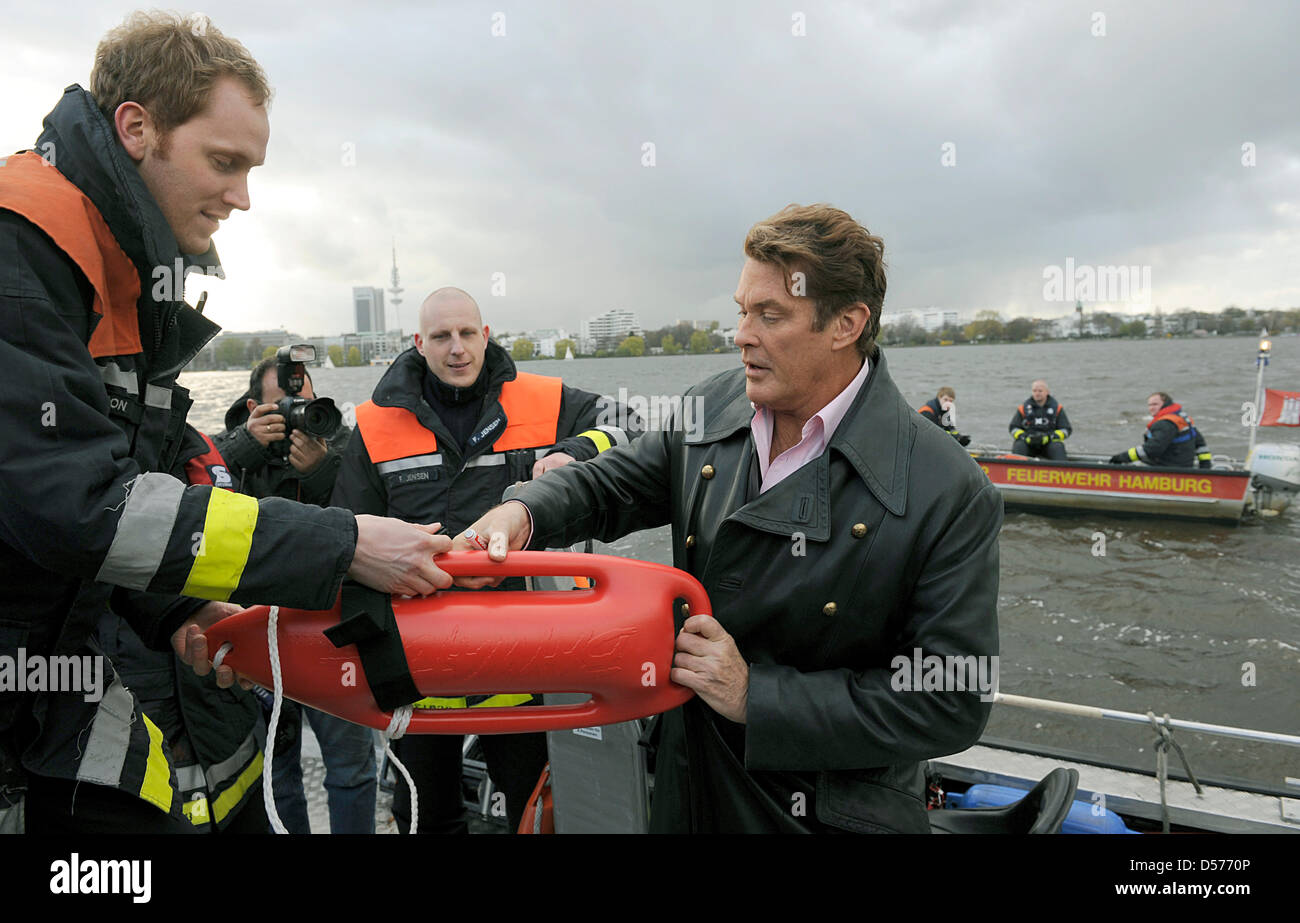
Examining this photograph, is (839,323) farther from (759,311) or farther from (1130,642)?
(1130,642)

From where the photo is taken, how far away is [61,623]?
64.7 inches

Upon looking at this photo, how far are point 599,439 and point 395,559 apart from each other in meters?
1.51

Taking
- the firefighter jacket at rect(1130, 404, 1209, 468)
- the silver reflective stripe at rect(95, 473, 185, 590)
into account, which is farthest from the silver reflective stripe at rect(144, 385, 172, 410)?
the firefighter jacket at rect(1130, 404, 1209, 468)

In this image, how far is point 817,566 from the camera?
1.74 meters

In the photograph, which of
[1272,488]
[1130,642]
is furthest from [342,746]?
[1272,488]

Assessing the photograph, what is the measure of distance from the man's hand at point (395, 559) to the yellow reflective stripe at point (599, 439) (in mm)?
1418

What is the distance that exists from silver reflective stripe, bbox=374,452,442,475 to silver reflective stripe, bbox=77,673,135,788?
1584mm

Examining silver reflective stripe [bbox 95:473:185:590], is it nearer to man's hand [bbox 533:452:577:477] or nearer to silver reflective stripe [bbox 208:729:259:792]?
silver reflective stripe [bbox 208:729:259:792]

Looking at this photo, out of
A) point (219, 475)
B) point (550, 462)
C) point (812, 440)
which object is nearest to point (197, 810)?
point (219, 475)

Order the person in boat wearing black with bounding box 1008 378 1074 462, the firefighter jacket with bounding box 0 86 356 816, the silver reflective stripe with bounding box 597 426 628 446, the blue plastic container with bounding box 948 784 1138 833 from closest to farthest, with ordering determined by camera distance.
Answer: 1. the firefighter jacket with bounding box 0 86 356 816
2. the blue plastic container with bounding box 948 784 1138 833
3. the silver reflective stripe with bounding box 597 426 628 446
4. the person in boat wearing black with bounding box 1008 378 1074 462

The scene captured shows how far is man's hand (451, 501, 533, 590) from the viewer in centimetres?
177

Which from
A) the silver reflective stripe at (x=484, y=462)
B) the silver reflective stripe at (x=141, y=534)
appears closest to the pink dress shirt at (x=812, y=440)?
the silver reflective stripe at (x=141, y=534)

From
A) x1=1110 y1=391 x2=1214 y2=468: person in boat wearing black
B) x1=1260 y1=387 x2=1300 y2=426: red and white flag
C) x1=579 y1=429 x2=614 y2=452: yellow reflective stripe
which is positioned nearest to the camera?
x1=579 y1=429 x2=614 y2=452: yellow reflective stripe
